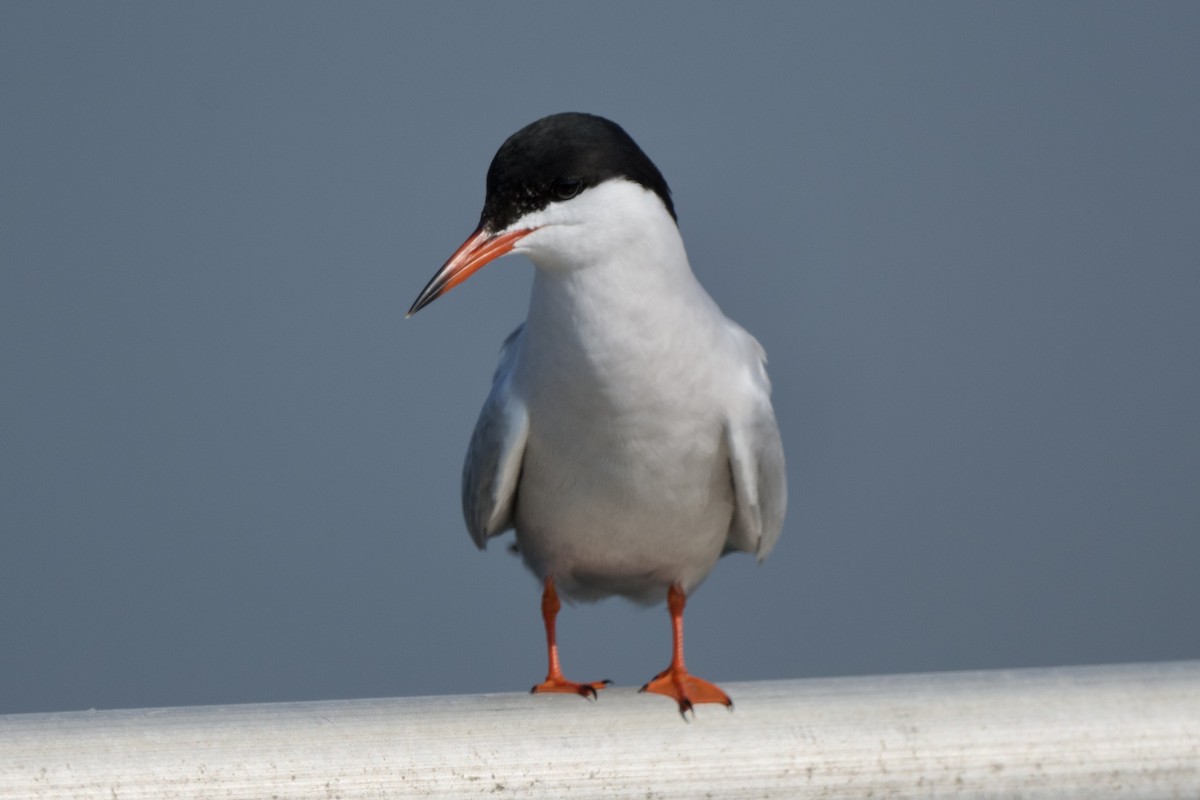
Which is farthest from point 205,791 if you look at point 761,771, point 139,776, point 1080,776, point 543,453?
point 1080,776

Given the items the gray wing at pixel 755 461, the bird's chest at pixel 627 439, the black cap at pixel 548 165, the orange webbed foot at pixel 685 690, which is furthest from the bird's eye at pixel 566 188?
the orange webbed foot at pixel 685 690

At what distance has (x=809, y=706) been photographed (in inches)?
64.1

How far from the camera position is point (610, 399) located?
1.97 m

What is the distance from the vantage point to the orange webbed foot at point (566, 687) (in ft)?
6.39

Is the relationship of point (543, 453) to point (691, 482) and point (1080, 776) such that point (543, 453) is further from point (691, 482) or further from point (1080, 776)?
point (1080, 776)

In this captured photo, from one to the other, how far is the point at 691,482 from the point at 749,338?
0.26 metres

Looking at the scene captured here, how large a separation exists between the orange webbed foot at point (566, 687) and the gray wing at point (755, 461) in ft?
0.98

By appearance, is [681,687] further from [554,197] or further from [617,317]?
[554,197]

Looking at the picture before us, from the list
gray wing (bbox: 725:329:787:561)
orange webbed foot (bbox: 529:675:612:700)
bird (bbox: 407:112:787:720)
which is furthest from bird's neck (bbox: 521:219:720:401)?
orange webbed foot (bbox: 529:675:612:700)

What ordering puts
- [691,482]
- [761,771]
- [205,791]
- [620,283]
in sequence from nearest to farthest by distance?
[205,791] < [761,771] < [620,283] < [691,482]

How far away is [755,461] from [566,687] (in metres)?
0.38

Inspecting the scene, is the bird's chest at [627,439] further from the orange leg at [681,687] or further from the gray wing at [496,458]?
the orange leg at [681,687]

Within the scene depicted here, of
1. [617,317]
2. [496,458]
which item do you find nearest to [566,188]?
[617,317]

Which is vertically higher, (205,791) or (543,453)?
(543,453)
